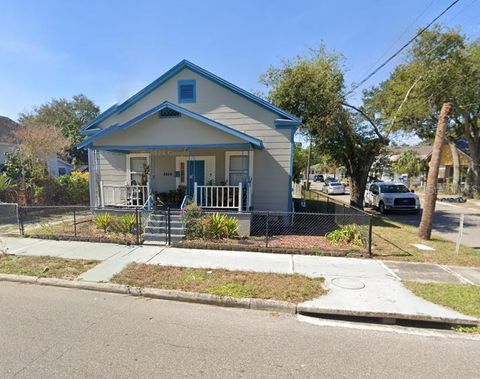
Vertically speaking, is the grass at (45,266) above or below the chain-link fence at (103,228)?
below

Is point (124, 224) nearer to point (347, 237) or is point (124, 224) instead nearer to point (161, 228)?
point (161, 228)

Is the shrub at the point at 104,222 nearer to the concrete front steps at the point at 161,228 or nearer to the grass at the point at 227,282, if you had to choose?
the concrete front steps at the point at 161,228

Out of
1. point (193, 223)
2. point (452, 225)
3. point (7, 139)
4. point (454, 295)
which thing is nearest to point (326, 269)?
point (454, 295)

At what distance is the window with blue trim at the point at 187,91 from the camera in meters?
11.9

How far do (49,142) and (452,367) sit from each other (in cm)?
2343

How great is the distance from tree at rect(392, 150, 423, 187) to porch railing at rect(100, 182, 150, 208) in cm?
3586

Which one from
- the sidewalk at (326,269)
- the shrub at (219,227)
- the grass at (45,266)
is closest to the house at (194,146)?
the shrub at (219,227)

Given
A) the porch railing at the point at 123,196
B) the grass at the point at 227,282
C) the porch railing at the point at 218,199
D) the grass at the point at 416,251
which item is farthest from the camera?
the porch railing at the point at 123,196

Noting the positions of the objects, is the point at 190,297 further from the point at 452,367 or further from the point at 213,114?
the point at 213,114

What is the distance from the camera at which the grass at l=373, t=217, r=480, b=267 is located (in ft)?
24.1

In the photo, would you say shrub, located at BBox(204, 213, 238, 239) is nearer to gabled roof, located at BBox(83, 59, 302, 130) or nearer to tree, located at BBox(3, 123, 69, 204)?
gabled roof, located at BBox(83, 59, 302, 130)

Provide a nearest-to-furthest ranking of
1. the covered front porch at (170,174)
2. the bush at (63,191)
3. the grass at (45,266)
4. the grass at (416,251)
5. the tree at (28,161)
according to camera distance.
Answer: the grass at (45,266) < the grass at (416,251) < the covered front porch at (170,174) < the tree at (28,161) < the bush at (63,191)

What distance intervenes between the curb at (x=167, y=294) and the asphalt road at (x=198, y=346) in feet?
0.51

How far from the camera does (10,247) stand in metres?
8.20
